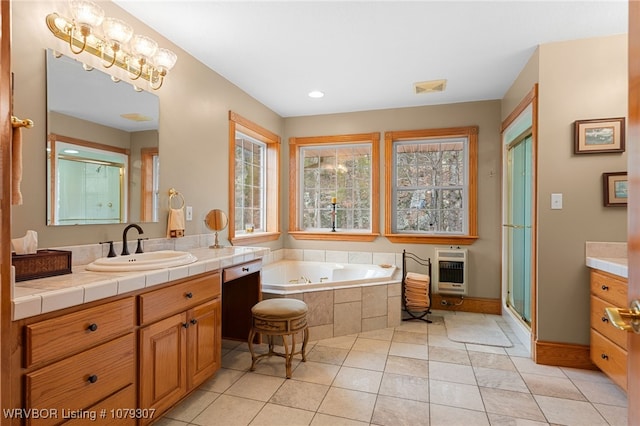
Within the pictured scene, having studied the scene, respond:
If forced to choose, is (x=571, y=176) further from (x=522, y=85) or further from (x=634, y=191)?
(x=634, y=191)

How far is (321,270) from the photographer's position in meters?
4.04

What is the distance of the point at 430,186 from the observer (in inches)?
160

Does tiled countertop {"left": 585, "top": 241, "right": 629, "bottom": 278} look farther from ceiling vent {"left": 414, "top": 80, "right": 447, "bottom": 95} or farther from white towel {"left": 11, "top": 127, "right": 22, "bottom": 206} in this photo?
white towel {"left": 11, "top": 127, "right": 22, "bottom": 206}

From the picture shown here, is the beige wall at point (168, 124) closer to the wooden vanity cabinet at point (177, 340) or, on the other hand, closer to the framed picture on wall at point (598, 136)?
the wooden vanity cabinet at point (177, 340)

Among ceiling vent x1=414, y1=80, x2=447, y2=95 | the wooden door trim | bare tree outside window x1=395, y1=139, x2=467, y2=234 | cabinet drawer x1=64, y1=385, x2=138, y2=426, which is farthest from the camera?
bare tree outside window x1=395, y1=139, x2=467, y2=234

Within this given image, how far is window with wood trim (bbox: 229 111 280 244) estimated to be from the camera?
3.28 metres

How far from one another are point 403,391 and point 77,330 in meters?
1.86

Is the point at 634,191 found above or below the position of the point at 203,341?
above

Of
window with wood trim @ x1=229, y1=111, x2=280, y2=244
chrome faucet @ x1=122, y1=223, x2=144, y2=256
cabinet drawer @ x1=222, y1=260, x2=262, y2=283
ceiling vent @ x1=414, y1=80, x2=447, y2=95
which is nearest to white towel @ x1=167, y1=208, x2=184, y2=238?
chrome faucet @ x1=122, y1=223, x2=144, y2=256

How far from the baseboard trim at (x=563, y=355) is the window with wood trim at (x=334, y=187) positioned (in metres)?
2.06

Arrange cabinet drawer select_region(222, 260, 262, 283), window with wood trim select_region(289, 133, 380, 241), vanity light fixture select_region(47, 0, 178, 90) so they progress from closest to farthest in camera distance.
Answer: vanity light fixture select_region(47, 0, 178, 90), cabinet drawer select_region(222, 260, 262, 283), window with wood trim select_region(289, 133, 380, 241)

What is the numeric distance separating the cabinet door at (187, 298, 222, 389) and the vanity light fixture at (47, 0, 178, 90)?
5.15 feet

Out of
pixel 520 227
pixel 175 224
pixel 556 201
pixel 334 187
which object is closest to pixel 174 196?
pixel 175 224

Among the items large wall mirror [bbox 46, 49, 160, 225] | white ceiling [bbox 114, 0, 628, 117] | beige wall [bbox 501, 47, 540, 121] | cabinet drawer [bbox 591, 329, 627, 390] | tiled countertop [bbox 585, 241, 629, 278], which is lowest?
cabinet drawer [bbox 591, 329, 627, 390]
